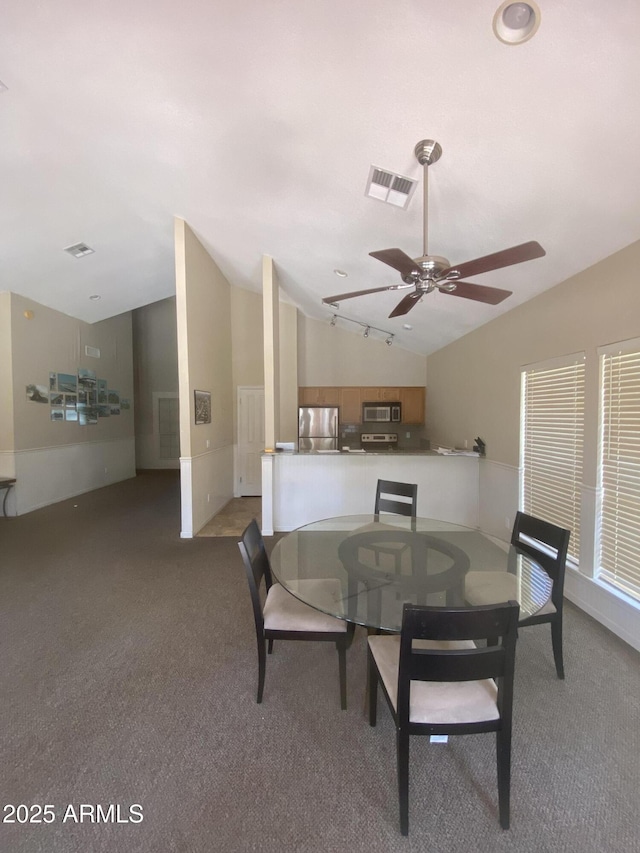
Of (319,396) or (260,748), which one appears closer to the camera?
(260,748)

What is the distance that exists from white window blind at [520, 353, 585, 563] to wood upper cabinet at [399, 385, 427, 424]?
345 cm

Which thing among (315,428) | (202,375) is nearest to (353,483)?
(315,428)

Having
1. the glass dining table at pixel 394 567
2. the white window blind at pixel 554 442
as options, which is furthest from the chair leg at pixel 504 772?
the white window blind at pixel 554 442

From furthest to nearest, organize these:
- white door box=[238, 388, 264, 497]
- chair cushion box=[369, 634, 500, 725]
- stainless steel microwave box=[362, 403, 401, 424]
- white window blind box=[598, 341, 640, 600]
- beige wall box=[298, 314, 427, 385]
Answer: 1. beige wall box=[298, 314, 427, 385]
2. stainless steel microwave box=[362, 403, 401, 424]
3. white door box=[238, 388, 264, 497]
4. white window blind box=[598, 341, 640, 600]
5. chair cushion box=[369, 634, 500, 725]

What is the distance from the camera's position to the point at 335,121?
7.33ft

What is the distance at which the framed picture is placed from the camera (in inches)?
182

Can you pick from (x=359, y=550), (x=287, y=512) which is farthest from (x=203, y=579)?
(x=359, y=550)

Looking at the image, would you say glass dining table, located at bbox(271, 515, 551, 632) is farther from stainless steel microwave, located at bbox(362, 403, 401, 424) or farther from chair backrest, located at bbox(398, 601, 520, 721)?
stainless steel microwave, located at bbox(362, 403, 401, 424)

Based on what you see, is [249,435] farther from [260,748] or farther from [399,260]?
[260,748]

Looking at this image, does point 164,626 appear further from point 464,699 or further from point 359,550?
point 464,699

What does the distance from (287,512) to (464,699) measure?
3316mm

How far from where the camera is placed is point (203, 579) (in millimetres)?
3215

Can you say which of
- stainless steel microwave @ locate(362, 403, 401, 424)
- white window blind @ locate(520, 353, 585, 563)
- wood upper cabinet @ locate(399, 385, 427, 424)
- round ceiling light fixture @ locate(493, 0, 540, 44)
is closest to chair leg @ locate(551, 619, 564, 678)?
white window blind @ locate(520, 353, 585, 563)

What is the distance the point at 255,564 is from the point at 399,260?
1.84 metres
